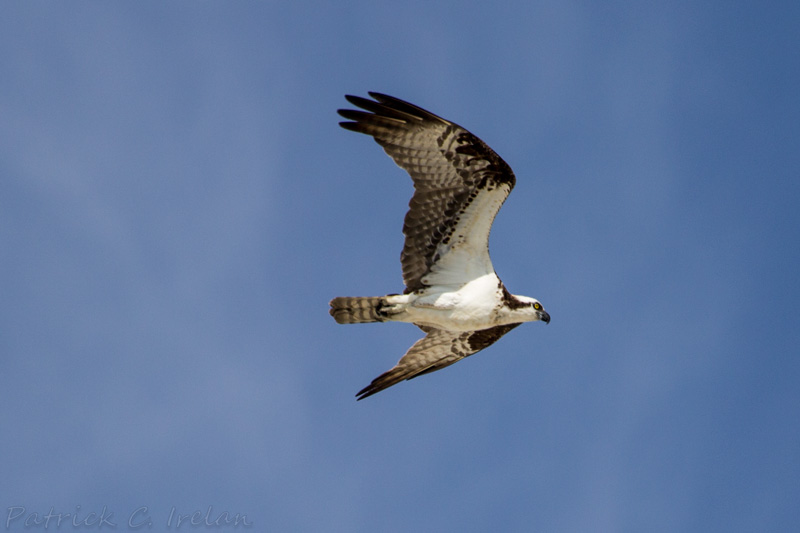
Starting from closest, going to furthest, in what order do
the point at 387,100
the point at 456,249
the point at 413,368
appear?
the point at 387,100, the point at 456,249, the point at 413,368

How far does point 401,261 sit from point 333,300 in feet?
3.81

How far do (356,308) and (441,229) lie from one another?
1.61 metres

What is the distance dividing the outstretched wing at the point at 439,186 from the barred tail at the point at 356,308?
58 centimetres

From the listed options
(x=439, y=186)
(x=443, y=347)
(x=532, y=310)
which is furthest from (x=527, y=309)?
(x=439, y=186)

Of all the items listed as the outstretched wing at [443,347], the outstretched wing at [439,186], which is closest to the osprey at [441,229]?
the outstretched wing at [439,186]

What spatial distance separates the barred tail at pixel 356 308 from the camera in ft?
40.7

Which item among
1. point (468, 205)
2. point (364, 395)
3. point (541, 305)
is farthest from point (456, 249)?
point (364, 395)

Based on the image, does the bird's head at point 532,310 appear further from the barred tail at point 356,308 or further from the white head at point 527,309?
the barred tail at point 356,308

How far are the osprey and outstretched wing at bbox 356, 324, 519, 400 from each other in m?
0.35

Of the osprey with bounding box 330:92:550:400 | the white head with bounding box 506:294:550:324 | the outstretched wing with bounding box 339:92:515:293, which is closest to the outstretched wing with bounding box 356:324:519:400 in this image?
the osprey with bounding box 330:92:550:400

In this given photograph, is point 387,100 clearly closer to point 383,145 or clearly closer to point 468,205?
point 383,145

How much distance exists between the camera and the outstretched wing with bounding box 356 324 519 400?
13.7m

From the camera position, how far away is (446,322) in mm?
12844

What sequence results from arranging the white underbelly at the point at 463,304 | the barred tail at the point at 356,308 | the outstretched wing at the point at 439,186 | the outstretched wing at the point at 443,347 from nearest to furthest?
the outstretched wing at the point at 439,186
the barred tail at the point at 356,308
the white underbelly at the point at 463,304
the outstretched wing at the point at 443,347
